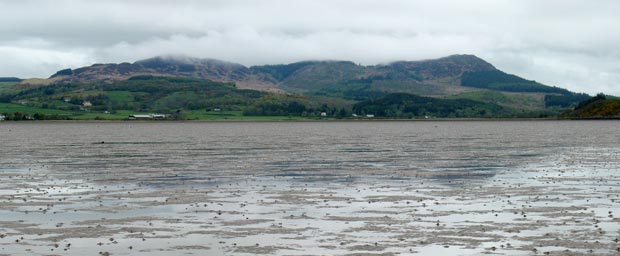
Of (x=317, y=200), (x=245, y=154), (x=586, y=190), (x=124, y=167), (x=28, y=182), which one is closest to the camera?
(x=317, y=200)

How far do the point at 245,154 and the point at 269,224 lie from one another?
4886cm

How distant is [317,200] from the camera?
1502 inches

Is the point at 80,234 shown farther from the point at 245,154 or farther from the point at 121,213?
the point at 245,154

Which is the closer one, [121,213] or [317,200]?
[121,213]

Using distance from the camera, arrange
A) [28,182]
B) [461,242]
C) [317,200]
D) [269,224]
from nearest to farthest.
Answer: [461,242] < [269,224] < [317,200] < [28,182]

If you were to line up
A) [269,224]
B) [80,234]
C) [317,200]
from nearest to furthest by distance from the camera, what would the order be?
[80,234] < [269,224] < [317,200]

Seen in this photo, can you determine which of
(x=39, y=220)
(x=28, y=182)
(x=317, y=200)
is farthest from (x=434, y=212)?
(x=28, y=182)

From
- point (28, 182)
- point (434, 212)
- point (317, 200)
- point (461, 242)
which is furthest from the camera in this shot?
point (28, 182)

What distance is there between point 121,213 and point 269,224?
25.2 feet

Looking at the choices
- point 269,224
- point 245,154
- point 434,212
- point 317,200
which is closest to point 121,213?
point 269,224

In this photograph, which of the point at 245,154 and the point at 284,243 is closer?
the point at 284,243

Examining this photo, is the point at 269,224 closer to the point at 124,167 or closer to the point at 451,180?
the point at 451,180

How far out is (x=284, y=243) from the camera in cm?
2630

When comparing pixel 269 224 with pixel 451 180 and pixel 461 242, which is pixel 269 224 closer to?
pixel 461 242
